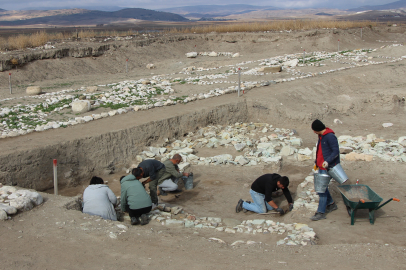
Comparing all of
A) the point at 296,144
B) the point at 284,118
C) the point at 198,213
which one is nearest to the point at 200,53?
the point at 284,118

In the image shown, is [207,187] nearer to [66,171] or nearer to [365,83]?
[66,171]

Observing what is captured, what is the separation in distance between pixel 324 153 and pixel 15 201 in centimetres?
480

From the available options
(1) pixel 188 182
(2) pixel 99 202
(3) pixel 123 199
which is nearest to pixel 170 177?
(1) pixel 188 182

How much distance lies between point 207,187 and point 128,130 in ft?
10.0

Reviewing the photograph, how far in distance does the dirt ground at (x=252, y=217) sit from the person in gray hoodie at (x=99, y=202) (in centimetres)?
24

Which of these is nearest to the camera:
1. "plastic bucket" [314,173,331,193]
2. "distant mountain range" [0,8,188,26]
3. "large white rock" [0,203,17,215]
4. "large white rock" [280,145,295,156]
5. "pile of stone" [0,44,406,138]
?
"large white rock" [0,203,17,215]

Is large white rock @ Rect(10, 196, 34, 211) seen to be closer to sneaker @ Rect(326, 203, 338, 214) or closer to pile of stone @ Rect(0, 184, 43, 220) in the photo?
pile of stone @ Rect(0, 184, 43, 220)

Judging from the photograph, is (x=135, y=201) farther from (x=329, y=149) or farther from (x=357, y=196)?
(x=357, y=196)

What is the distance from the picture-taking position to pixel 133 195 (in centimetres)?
582

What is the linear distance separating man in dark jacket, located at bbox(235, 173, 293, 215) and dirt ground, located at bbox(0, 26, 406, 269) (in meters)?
0.15

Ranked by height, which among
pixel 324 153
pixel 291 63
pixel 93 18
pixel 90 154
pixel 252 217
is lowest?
pixel 252 217

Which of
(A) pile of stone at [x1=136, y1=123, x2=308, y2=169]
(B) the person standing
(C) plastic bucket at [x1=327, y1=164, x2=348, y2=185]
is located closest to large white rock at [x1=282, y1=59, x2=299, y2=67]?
(A) pile of stone at [x1=136, y1=123, x2=308, y2=169]

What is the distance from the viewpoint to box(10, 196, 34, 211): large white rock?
5383 millimetres

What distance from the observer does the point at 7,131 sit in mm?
9039
